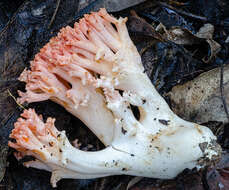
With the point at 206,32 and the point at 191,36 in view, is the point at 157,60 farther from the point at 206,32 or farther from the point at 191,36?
the point at 206,32

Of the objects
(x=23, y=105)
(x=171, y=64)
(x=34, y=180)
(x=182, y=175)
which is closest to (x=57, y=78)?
(x=23, y=105)

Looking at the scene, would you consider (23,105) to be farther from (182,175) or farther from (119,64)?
(182,175)

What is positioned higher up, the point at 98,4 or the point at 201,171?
the point at 98,4

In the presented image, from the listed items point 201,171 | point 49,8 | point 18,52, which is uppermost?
point 49,8

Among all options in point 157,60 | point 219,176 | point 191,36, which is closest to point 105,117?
point 157,60

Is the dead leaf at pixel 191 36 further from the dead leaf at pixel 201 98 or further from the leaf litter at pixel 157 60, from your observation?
the dead leaf at pixel 201 98

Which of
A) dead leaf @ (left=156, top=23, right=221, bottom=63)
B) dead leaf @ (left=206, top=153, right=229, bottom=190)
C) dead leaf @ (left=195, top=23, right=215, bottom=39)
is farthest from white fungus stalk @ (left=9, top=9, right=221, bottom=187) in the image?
dead leaf @ (left=195, top=23, right=215, bottom=39)

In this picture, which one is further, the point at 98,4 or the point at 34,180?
the point at 98,4
